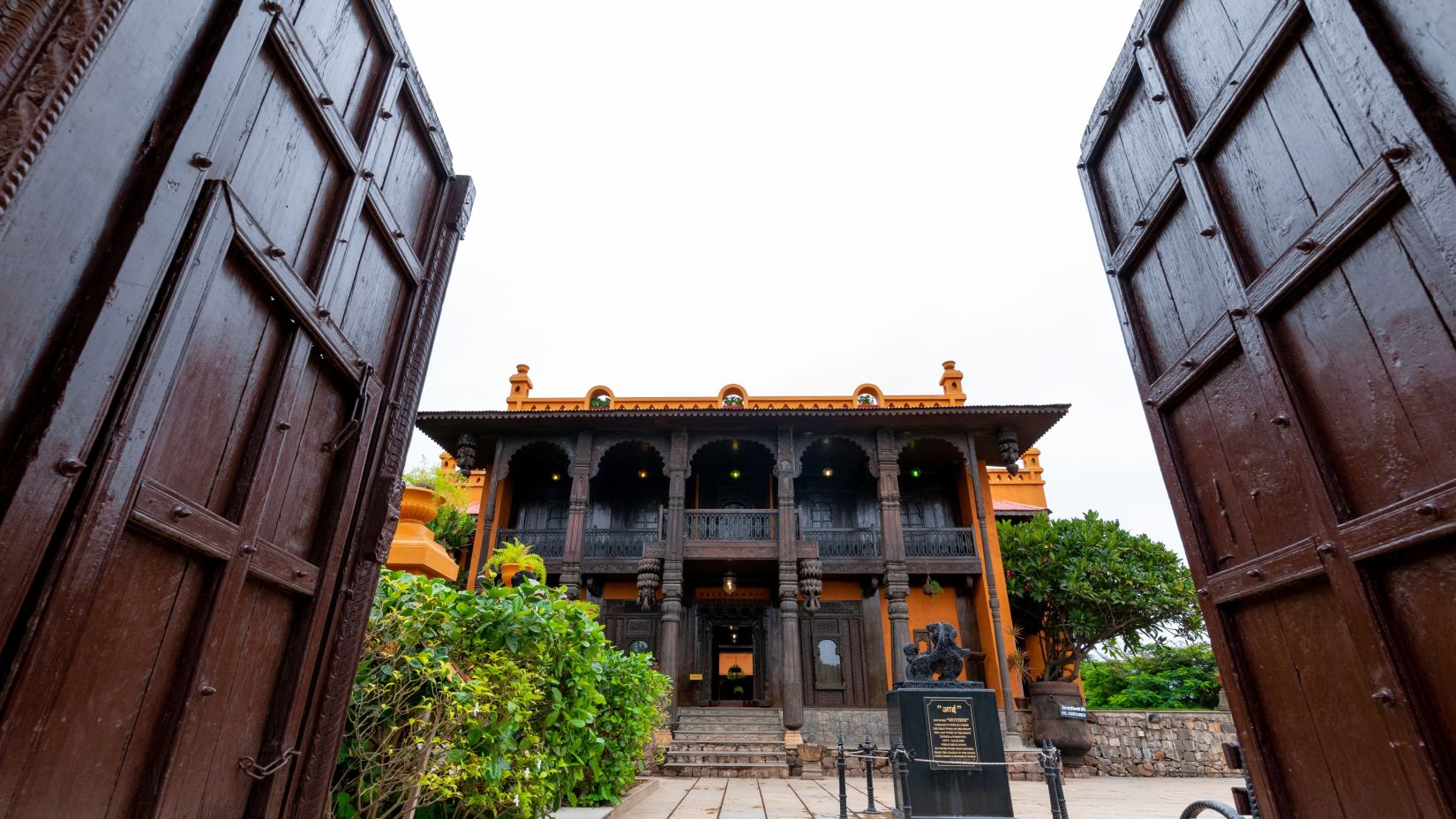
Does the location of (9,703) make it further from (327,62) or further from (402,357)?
(327,62)

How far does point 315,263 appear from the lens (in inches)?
89.8

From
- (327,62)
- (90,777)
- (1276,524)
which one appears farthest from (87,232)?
(1276,524)

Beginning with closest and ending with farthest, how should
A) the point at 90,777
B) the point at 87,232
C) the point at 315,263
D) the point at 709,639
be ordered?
the point at 87,232
the point at 90,777
the point at 315,263
the point at 709,639

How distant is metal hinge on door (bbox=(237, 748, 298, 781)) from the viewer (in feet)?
6.53

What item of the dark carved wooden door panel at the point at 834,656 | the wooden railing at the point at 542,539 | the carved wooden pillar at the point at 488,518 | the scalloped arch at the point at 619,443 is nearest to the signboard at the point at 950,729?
the dark carved wooden door panel at the point at 834,656

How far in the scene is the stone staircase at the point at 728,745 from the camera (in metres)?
11.0

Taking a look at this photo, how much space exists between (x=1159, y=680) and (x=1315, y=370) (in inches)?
940

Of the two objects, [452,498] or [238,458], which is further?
[452,498]

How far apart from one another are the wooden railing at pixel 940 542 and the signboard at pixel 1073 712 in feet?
10.4

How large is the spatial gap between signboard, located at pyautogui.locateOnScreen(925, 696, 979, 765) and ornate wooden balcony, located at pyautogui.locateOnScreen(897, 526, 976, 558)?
25.5 feet

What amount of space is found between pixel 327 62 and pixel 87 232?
1.35 metres

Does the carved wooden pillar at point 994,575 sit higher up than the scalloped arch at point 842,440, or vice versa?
the scalloped arch at point 842,440

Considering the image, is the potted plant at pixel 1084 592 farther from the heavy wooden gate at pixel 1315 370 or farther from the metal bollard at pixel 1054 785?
the heavy wooden gate at pixel 1315 370

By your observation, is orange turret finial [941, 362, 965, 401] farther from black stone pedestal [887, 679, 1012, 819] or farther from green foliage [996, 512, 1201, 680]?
black stone pedestal [887, 679, 1012, 819]
